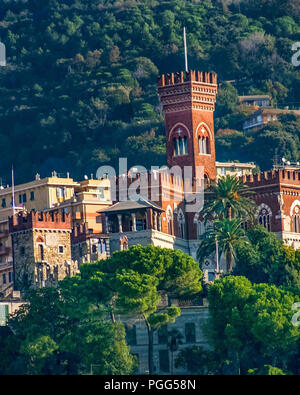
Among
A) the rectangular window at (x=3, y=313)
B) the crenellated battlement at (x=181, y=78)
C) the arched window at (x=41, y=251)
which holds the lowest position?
the rectangular window at (x=3, y=313)

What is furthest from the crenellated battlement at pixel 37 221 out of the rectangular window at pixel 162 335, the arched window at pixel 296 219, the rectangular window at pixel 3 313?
the rectangular window at pixel 162 335

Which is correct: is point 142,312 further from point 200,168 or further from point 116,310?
point 200,168

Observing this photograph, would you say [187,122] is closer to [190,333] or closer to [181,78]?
[181,78]

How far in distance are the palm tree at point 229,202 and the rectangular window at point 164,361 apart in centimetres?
1928

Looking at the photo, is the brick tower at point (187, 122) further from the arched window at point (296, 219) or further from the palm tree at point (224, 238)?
the palm tree at point (224, 238)

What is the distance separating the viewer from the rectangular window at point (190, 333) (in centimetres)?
11275

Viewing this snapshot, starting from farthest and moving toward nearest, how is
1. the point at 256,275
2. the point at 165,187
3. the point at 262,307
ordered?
the point at 165,187, the point at 256,275, the point at 262,307

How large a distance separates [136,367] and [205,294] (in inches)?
357

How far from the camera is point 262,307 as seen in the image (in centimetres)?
10912

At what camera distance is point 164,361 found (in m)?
112

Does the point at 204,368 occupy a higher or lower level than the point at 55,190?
lower

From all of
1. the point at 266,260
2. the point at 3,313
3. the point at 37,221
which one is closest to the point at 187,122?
the point at 37,221

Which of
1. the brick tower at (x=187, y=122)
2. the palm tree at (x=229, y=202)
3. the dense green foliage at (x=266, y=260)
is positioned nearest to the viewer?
the dense green foliage at (x=266, y=260)
